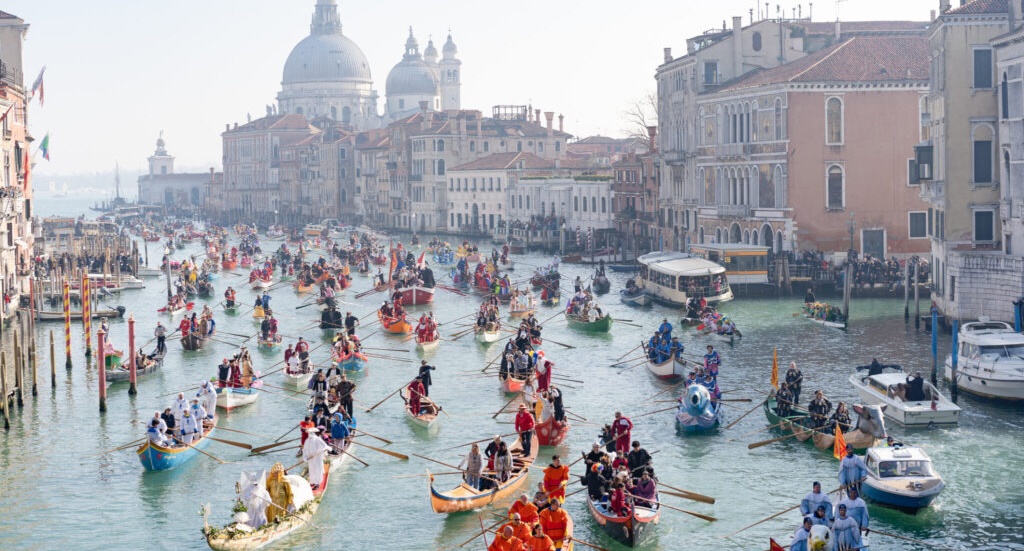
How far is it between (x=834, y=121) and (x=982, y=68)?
1706 cm

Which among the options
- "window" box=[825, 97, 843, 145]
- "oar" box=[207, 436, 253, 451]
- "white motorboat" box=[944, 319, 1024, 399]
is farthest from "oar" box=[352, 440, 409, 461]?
"window" box=[825, 97, 843, 145]

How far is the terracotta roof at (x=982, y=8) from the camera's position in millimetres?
45625

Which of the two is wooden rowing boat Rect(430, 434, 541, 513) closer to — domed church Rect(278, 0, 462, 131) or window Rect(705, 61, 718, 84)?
window Rect(705, 61, 718, 84)

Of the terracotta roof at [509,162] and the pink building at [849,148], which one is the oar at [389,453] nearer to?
the pink building at [849,148]

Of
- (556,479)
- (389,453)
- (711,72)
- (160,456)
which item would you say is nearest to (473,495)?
(556,479)

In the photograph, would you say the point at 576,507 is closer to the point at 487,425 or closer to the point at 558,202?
the point at 487,425

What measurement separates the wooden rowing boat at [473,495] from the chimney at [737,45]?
4857 cm

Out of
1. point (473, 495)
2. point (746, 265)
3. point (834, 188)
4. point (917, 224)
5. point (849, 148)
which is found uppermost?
point (849, 148)

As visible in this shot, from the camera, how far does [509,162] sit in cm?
10800

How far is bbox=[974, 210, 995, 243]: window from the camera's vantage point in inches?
1827

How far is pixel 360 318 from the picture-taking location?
55.7m

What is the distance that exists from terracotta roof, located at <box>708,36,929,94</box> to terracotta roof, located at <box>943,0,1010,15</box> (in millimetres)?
15363

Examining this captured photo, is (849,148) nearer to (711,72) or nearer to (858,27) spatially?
(858,27)

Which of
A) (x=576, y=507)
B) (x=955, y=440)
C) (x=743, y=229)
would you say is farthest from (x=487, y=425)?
(x=743, y=229)
